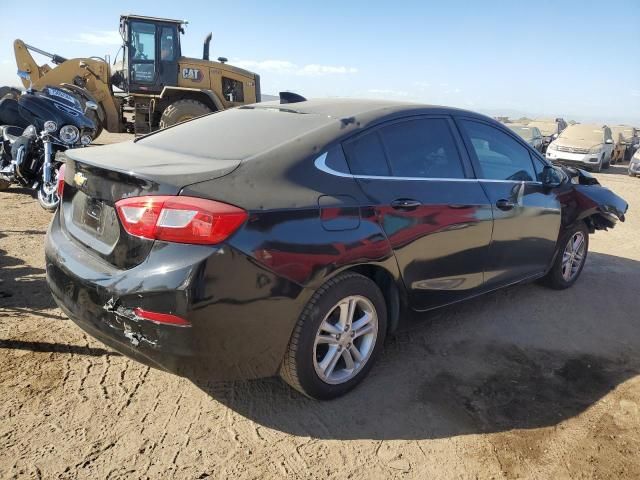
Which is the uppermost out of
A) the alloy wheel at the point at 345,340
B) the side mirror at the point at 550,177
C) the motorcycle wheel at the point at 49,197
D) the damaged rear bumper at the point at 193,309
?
the side mirror at the point at 550,177

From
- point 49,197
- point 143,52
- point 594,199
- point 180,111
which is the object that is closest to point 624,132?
point 180,111

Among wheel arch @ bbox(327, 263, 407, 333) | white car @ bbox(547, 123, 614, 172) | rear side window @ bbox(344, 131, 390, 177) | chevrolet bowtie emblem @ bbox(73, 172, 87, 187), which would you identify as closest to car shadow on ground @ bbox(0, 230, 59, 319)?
chevrolet bowtie emblem @ bbox(73, 172, 87, 187)

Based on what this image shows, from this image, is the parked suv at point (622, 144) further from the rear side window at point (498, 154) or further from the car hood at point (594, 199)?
the rear side window at point (498, 154)

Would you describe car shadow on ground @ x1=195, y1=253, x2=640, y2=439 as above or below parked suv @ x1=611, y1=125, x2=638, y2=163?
below

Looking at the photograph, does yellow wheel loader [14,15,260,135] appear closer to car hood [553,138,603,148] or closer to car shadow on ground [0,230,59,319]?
car shadow on ground [0,230,59,319]

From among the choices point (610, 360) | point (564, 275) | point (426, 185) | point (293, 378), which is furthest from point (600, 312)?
point (293, 378)

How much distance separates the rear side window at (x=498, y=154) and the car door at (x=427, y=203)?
0.21m

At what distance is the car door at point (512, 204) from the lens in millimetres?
3680

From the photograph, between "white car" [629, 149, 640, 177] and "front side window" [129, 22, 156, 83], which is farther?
"white car" [629, 149, 640, 177]

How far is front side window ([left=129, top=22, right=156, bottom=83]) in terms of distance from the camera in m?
13.2

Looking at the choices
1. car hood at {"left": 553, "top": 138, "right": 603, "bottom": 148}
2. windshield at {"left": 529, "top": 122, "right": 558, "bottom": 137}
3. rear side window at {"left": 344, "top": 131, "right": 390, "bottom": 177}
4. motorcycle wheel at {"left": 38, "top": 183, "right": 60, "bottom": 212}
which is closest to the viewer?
rear side window at {"left": 344, "top": 131, "right": 390, "bottom": 177}

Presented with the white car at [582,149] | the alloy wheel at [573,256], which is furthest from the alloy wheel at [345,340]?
the white car at [582,149]

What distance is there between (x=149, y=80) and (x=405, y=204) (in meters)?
12.5

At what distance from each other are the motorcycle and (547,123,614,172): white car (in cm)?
1635
